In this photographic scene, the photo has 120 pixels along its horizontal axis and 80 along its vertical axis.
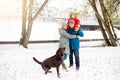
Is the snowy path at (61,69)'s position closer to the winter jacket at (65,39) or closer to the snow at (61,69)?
the snow at (61,69)

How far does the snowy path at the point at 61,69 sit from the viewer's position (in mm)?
9461

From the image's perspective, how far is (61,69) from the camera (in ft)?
34.2

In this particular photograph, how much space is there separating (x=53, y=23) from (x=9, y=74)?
773 inches

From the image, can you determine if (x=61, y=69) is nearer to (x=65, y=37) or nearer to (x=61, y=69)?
(x=61, y=69)

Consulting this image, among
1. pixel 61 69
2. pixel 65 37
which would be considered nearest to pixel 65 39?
pixel 65 37

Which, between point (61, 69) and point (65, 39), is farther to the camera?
point (61, 69)

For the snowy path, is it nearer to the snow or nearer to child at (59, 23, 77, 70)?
the snow

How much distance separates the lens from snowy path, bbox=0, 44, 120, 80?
372 inches

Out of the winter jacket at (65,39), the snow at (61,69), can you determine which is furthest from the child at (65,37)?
the snow at (61,69)

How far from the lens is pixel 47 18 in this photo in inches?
1174

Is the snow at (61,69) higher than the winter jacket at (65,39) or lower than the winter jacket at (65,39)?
lower

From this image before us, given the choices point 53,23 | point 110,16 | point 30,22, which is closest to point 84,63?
point 30,22

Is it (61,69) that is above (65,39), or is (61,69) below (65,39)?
below

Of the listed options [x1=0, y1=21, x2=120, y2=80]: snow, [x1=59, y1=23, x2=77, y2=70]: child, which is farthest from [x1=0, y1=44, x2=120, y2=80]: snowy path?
[x1=59, y1=23, x2=77, y2=70]: child
